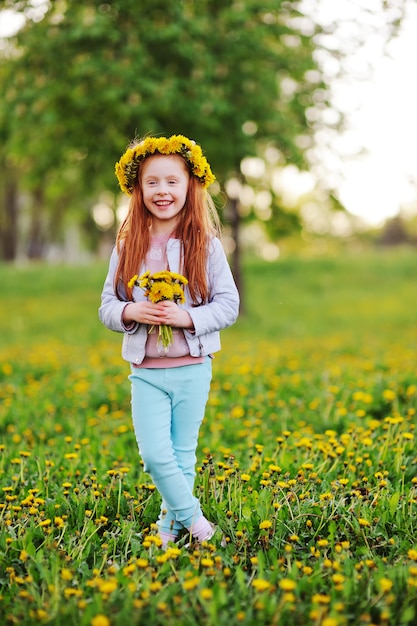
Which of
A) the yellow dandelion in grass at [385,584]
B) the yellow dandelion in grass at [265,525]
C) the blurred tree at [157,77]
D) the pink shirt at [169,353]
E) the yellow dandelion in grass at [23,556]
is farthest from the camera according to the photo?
the blurred tree at [157,77]

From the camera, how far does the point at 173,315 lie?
263 centimetres

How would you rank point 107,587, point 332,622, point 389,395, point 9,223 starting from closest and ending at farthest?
point 332,622, point 107,587, point 389,395, point 9,223

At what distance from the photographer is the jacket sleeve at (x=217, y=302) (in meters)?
2.70

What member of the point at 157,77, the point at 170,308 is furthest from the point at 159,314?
the point at 157,77

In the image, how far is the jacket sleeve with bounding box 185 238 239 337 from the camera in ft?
8.84

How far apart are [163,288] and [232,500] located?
122cm

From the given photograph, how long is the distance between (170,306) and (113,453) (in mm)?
1733

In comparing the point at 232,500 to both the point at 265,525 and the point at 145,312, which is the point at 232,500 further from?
the point at 145,312

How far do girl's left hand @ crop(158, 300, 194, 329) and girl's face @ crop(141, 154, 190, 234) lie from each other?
16.8 inches

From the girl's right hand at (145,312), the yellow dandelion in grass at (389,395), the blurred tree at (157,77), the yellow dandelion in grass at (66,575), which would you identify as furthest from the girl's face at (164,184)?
the blurred tree at (157,77)

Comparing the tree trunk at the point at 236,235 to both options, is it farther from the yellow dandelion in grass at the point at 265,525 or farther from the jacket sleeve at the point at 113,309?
the yellow dandelion in grass at the point at 265,525

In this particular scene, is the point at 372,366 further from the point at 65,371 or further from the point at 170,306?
the point at 170,306

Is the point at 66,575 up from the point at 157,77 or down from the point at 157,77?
down

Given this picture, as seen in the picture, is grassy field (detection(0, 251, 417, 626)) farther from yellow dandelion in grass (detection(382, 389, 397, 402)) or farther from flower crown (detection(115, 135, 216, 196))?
flower crown (detection(115, 135, 216, 196))
